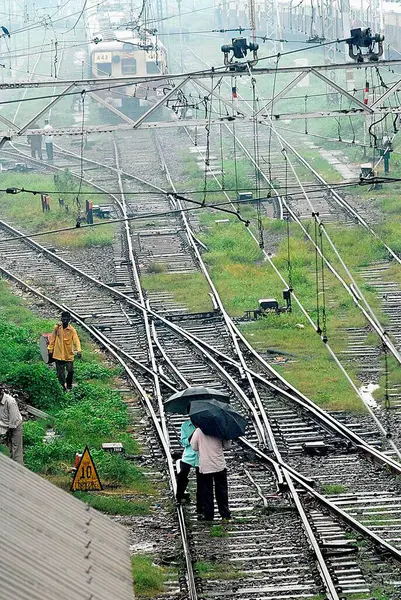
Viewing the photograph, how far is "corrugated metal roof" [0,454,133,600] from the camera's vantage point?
5406 millimetres

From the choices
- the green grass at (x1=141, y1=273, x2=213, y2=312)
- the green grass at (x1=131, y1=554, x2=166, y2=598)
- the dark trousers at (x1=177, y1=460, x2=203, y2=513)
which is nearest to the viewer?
the green grass at (x1=131, y1=554, x2=166, y2=598)

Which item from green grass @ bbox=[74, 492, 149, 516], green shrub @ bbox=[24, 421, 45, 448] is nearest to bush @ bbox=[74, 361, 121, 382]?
green shrub @ bbox=[24, 421, 45, 448]

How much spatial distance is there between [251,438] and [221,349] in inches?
188

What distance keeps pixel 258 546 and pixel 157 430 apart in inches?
160

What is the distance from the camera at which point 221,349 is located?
19.9 meters

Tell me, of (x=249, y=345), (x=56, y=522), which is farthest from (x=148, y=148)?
(x=56, y=522)

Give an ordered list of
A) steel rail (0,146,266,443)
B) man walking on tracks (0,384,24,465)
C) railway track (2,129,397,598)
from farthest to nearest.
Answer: steel rail (0,146,266,443) < man walking on tracks (0,384,24,465) < railway track (2,129,397,598)

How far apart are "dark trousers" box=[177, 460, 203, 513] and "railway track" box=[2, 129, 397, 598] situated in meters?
0.16

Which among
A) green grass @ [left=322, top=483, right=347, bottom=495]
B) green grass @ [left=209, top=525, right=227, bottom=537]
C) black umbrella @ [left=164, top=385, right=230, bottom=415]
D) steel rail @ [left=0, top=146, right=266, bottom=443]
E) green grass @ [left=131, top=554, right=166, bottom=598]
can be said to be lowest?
steel rail @ [left=0, top=146, right=266, bottom=443]

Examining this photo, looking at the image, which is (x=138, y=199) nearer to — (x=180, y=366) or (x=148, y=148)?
(x=148, y=148)

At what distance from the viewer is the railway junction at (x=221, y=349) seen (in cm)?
Result: 1084

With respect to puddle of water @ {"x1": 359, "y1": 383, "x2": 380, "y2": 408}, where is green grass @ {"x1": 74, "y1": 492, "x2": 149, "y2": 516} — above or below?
above

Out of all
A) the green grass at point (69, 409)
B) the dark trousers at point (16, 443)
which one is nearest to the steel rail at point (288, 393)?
the green grass at point (69, 409)

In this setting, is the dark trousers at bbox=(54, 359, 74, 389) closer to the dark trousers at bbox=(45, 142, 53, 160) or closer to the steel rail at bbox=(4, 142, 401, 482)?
the steel rail at bbox=(4, 142, 401, 482)
